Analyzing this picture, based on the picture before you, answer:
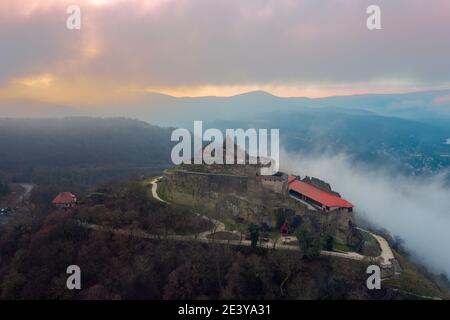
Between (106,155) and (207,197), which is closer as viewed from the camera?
(207,197)

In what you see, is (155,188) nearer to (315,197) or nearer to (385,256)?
(315,197)

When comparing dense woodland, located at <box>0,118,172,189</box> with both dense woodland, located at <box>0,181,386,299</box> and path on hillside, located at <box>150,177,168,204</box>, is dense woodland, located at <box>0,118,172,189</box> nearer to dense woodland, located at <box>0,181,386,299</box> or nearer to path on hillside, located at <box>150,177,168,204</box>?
path on hillside, located at <box>150,177,168,204</box>

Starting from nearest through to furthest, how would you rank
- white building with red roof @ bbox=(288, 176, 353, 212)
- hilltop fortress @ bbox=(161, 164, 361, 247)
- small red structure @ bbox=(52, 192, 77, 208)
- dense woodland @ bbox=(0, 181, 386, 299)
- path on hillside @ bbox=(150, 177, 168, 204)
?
dense woodland @ bbox=(0, 181, 386, 299)
hilltop fortress @ bbox=(161, 164, 361, 247)
white building with red roof @ bbox=(288, 176, 353, 212)
path on hillside @ bbox=(150, 177, 168, 204)
small red structure @ bbox=(52, 192, 77, 208)

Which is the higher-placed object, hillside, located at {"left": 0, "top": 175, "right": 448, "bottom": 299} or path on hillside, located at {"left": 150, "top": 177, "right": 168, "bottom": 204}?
path on hillside, located at {"left": 150, "top": 177, "right": 168, "bottom": 204}

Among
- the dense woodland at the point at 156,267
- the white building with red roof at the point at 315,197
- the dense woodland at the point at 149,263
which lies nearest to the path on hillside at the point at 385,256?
the dense woodland at the point at 149,263

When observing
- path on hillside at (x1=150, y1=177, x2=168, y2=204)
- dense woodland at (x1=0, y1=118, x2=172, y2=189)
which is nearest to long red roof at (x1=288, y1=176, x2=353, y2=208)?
path on hillside at (x1=150, y1=177, x2=168, y2=204)

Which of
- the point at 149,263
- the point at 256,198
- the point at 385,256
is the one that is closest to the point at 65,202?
the point at 149,263
